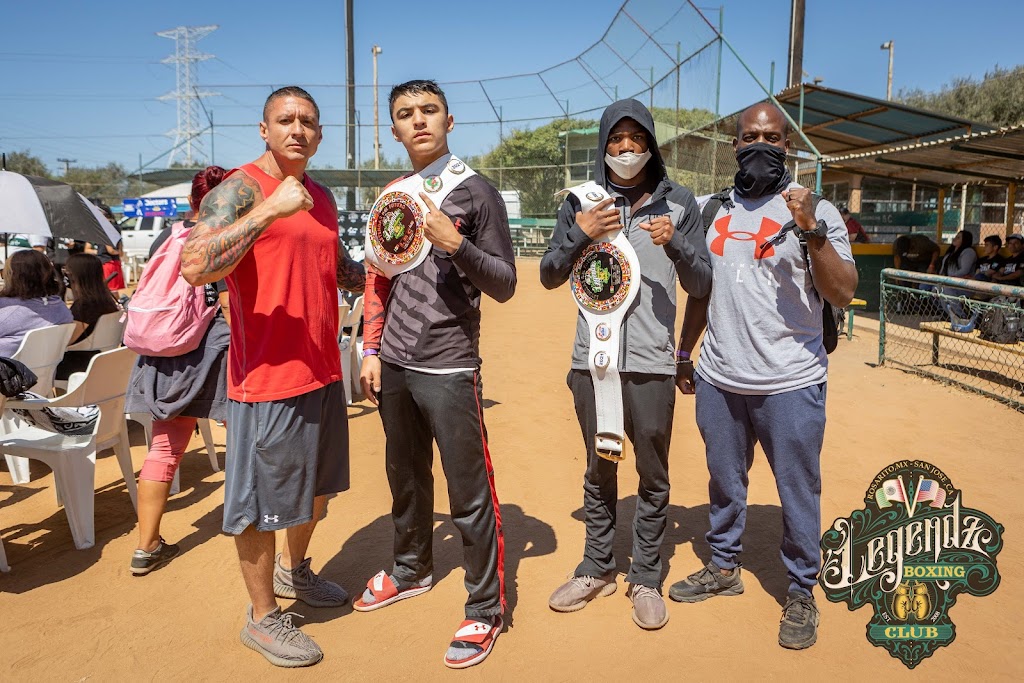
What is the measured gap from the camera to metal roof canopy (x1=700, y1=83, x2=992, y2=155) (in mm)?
11453

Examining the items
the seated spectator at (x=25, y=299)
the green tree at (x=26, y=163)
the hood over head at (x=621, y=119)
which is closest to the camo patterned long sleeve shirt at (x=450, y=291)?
the hood over head at (x=621, y=119)

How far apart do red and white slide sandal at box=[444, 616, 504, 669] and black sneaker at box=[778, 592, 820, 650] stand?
1122 mm

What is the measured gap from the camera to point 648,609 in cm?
296

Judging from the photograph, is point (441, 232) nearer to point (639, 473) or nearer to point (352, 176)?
point (639, 473)

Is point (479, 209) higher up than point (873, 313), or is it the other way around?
point (479, 209)

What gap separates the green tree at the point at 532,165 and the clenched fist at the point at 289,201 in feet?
71.7

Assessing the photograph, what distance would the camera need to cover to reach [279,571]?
3.25 m

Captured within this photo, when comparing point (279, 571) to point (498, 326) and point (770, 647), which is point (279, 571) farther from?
point (498, 326)

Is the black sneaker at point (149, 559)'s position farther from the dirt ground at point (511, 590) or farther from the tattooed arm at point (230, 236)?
the tattooed arm at point (230, 236)

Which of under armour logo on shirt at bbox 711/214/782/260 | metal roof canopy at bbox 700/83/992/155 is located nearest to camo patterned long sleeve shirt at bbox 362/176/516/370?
under armour logo on shirt at bbox 711/214/782/260

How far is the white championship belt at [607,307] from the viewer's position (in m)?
2.81

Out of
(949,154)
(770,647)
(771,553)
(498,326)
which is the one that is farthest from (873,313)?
(770,647)

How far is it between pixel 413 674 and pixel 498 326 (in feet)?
28.4

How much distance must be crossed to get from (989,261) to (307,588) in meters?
11.7
